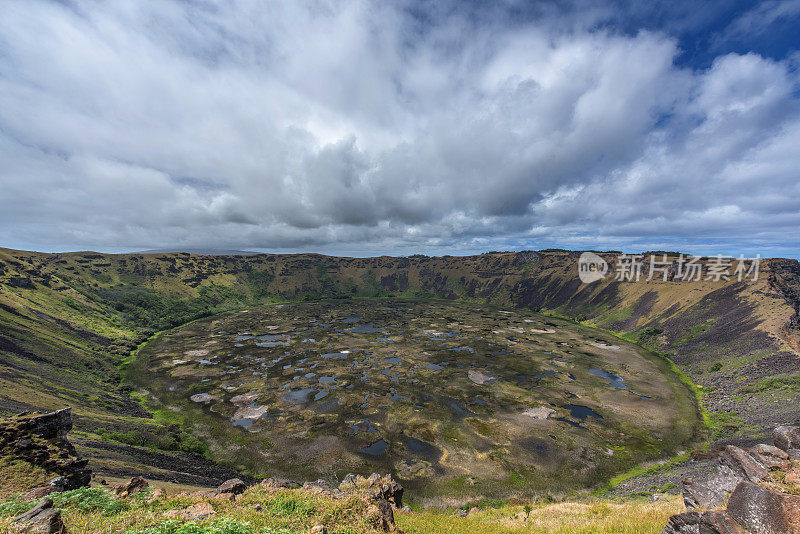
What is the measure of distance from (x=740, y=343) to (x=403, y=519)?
103m

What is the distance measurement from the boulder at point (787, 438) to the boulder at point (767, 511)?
1864 cm

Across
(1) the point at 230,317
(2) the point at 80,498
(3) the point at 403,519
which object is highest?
(2) the point at 80,498

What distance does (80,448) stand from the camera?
34.3 m

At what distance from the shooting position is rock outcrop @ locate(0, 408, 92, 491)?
22.2 metres

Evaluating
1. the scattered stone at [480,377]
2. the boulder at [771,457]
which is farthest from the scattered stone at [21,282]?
the boulder at [771,457]

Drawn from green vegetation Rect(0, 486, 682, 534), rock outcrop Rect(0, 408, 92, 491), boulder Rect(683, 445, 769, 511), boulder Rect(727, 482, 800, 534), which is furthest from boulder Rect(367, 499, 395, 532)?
rock outcrop Rect(0, 408, 92, 491)

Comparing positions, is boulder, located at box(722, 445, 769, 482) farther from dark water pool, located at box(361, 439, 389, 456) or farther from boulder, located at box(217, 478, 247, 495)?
dark water pool, located at box(361, 439, 389, 456)

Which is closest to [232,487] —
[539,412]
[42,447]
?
[42,447]

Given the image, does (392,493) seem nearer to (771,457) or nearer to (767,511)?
(767,511)

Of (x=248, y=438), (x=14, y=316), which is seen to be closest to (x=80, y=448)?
(x=248, y=438)

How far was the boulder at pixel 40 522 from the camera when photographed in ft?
34.9

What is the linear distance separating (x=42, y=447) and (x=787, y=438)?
61029mm

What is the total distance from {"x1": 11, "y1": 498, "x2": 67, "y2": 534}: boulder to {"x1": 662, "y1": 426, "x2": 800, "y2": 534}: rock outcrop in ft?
88.9

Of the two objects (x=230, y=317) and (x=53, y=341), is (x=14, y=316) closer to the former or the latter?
(x=53, y=341)
